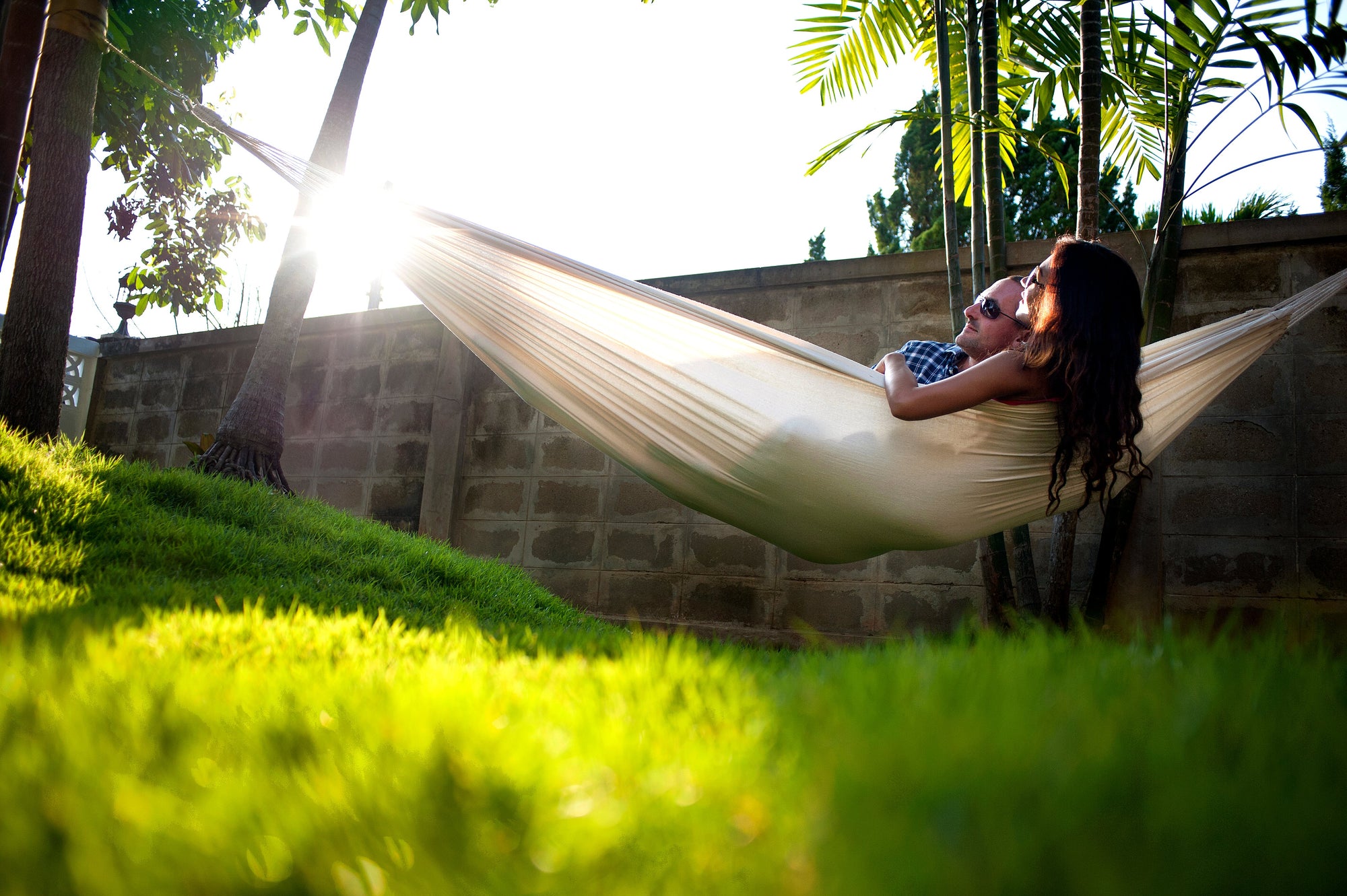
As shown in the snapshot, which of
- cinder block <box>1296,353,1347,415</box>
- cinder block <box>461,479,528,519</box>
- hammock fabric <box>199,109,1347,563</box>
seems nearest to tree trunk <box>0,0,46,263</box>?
hammock fabric <box>199,109,1347,563</box>

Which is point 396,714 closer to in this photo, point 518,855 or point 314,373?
point 518,855

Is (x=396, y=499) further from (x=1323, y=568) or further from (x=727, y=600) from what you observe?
(x=1323, y=568)

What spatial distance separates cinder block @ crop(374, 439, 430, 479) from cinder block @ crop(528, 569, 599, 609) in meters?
0.79

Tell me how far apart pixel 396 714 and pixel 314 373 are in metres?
3.66

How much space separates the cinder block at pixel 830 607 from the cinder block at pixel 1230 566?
909 millimetres

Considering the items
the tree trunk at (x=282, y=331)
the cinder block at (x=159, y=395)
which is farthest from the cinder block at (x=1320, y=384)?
the cinder block at (x=159, y=395)

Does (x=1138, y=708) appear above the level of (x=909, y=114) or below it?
below

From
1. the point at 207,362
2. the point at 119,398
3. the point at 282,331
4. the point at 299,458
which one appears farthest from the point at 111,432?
the point at 282,331

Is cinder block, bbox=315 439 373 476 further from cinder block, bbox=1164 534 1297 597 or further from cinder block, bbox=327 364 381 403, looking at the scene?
cinder block, bbox=1164 534 1297 597

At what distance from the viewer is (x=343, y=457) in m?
3.82

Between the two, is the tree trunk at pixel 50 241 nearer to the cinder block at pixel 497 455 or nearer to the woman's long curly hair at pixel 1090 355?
the cinder block at pixel 497 455

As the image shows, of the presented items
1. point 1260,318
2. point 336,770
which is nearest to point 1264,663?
point 336,770

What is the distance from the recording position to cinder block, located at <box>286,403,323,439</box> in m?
3.94

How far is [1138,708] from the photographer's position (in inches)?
27.6
